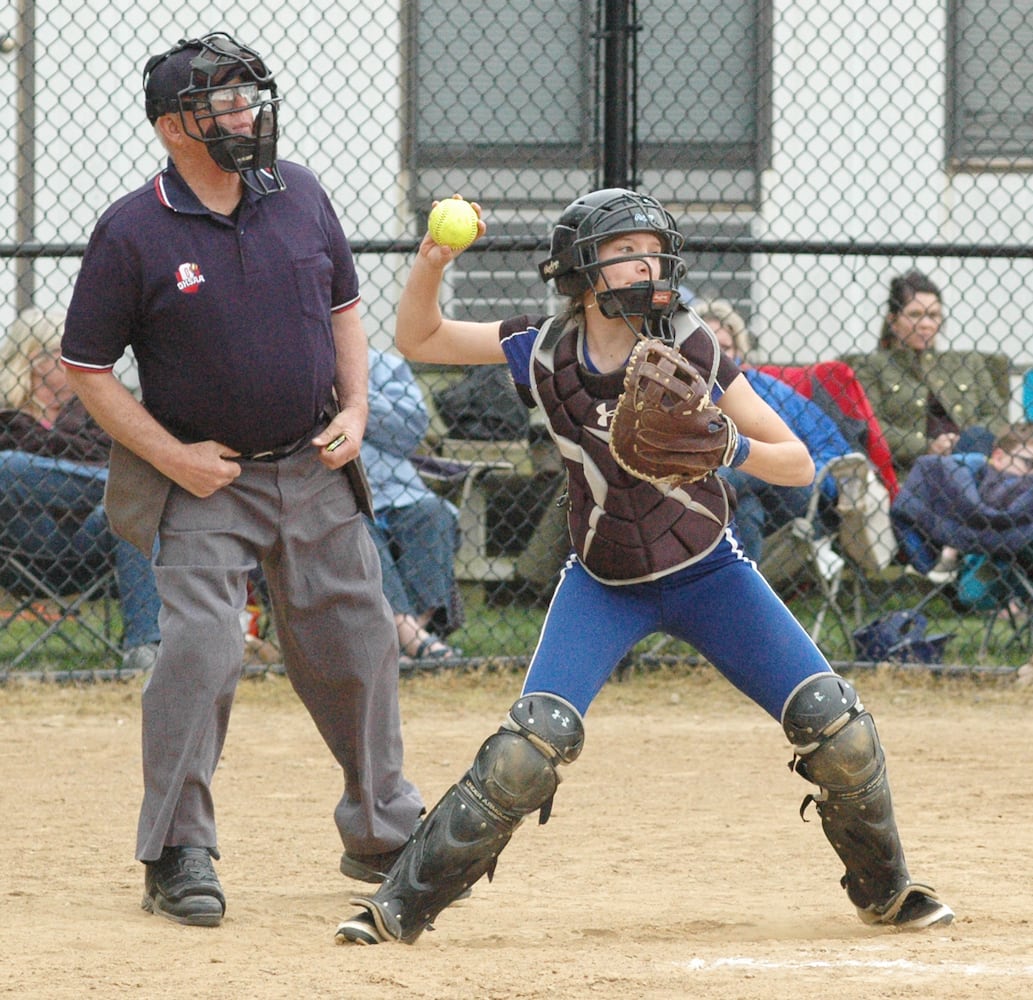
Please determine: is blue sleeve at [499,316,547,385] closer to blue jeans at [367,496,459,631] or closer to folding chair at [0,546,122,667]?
blue jeans at [367,496,459,631]

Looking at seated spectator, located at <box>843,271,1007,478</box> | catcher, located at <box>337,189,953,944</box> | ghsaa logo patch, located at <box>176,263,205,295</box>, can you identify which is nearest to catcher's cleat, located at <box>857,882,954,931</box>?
catcher, located at <box>337,189,953,944</box>

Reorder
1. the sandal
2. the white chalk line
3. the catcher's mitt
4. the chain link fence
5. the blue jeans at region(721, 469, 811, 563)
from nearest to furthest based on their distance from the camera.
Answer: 1. the white chalk line
2. the catcher's mitt
3. the blue jeans at region(721, 469, 811, 563)
4. the sandal
5. the chain link fence

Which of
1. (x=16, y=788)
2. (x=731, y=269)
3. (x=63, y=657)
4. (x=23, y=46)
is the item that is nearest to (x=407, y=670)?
(x=63, y=657)

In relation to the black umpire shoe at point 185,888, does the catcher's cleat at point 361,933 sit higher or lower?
higher

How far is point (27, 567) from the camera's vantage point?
6.80m

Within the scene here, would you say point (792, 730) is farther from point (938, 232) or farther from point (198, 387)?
point (938, 232)

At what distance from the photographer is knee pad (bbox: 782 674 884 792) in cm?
342

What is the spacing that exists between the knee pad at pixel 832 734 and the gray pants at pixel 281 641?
3.03 ft

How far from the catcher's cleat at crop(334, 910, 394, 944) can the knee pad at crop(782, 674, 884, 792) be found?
90 cm

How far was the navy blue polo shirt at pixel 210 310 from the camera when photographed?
361 cm

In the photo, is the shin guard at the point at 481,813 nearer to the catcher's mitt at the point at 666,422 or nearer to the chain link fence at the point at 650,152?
the catcher's mitt at the point at 666,422

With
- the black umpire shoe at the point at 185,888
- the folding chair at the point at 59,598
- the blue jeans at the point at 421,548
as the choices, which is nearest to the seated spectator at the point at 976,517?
the blue jeans at the point at 421,548

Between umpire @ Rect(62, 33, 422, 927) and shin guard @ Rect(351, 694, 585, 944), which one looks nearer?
shin guard @ Rect(351, 694, 585, 944)

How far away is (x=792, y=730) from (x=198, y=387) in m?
1.42
